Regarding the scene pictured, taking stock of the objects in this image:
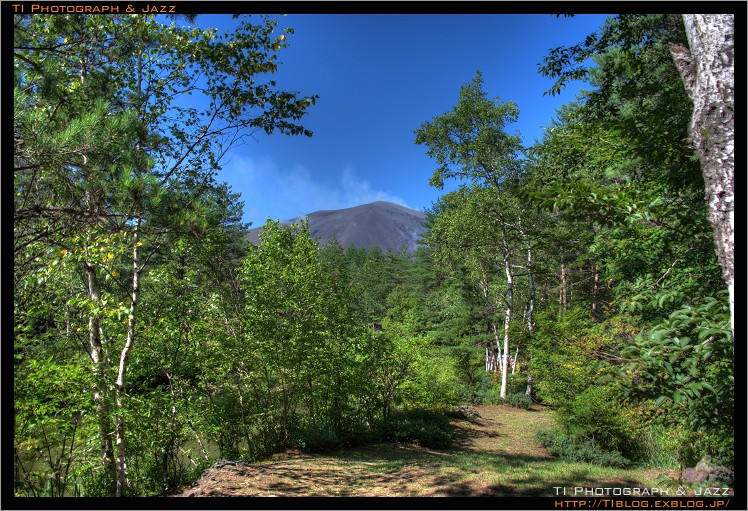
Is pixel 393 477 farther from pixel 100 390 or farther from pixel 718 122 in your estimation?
pixel 718 122

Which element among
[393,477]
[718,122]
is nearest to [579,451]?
[393,477]

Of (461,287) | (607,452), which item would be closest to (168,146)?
(607,452)

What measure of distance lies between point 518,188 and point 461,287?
842 inches

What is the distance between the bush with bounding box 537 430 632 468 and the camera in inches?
317

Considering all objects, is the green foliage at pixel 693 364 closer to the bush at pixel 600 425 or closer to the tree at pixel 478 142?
the bush at pixel 600 425

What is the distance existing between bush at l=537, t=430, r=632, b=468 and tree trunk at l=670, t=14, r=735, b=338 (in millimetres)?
7646

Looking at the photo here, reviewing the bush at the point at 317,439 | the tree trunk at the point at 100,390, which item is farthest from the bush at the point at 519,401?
the tree trunk at the point at 100,390

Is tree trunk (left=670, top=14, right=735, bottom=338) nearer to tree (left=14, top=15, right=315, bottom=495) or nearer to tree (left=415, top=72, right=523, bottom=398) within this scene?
tree (left=14, top=15, right=315, bottom=495)

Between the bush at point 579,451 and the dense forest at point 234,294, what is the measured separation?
3.2 inches

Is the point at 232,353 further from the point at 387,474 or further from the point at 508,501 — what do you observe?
the point at 508,501

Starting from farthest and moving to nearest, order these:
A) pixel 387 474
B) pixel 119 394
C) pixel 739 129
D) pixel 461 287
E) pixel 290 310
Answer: pixel 461 287, pixel 290 310, pixel 387 474, pixel 119 394, pixel 739 129

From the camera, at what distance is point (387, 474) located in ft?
19.1

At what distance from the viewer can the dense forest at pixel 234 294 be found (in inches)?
120

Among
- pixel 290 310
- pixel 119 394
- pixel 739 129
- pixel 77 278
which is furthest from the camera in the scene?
pixel 290 310
